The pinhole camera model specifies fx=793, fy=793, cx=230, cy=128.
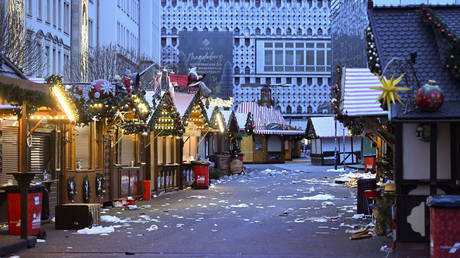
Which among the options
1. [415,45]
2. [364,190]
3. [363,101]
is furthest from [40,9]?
[415,45]

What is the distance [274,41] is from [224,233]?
329 ft

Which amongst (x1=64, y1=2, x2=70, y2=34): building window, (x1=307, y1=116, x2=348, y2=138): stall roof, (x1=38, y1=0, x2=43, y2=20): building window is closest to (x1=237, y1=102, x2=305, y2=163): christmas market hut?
(x1=307, y1=116, x2=348, y2=138): stall roof

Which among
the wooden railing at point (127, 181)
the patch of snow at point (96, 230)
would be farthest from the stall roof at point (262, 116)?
the patch of snow at point (96, 230)

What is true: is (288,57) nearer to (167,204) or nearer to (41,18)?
(41,18)

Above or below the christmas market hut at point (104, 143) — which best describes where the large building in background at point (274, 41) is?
above

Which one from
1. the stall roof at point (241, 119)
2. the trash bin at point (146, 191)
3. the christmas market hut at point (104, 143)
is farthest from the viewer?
the stall roof at point (241, 119)

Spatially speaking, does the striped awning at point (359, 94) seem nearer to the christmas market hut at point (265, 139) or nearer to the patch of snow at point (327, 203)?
the patch of snow at point (327, 203)

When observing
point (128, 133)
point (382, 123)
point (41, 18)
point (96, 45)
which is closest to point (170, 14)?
point (96, 45)

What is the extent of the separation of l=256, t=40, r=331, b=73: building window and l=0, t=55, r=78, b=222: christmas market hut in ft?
314

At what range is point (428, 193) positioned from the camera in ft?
42.3

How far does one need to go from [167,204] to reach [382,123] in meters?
8.56

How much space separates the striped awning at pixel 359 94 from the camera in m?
16.2

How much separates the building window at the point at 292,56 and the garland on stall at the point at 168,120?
8596cm

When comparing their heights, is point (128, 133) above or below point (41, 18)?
below
